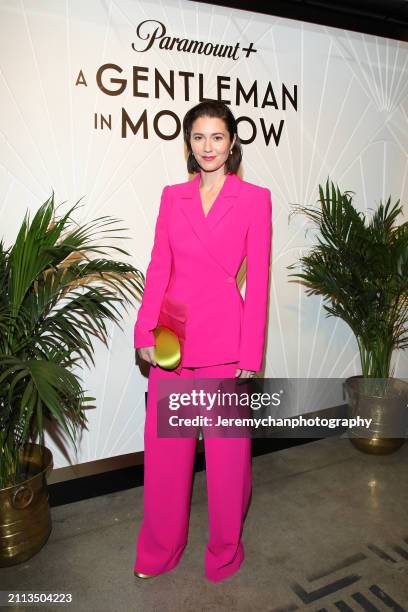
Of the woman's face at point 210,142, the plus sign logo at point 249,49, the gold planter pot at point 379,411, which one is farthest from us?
the gold planter pot at point 379,411

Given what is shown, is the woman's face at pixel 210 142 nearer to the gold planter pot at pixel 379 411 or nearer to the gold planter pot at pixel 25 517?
the gold planter pot at pixel 25 517

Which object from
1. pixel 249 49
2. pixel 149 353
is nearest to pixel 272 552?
pixel 149 353

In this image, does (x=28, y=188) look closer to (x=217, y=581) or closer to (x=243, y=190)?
(x=243, y=190)

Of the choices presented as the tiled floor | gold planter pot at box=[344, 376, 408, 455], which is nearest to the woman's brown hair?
the tiled floor

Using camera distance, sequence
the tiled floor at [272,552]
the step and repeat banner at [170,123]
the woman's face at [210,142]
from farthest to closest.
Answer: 1. the step and repeat banner at [170,123]
2. the tiled floor at [272,552]
3. the woman's face at [210,142]

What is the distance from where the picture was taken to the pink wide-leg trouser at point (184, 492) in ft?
6.50

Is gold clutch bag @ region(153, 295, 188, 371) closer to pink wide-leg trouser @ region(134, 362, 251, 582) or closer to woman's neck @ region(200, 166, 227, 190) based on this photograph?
pink wide-leg trouser @ region(134, 362, 251, 582)

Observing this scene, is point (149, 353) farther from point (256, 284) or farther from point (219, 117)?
point (219, 117)

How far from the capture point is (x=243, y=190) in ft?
6.30

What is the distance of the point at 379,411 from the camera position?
10.0 feet

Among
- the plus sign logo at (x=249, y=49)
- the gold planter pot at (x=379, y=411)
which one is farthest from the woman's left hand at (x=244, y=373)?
the plus sign logo at (x=249, y=49)

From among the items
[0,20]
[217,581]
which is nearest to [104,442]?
[217,581]

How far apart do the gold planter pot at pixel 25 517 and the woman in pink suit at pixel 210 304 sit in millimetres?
457

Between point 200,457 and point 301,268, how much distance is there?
1.30m
